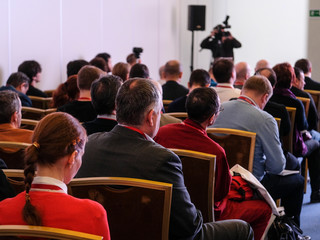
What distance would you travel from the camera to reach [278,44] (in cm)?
1208

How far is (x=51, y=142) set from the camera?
1690mm

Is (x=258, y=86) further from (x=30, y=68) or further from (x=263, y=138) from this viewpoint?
(x=30, y=68)

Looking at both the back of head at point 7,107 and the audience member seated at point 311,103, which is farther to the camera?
the audience member seated at point 311,103

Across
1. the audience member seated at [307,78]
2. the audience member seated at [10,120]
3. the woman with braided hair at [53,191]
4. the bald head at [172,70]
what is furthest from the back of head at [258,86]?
the audience member seated at [307,78]

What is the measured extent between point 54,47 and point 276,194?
→ 4.81m

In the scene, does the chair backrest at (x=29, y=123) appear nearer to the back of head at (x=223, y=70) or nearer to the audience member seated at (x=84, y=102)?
the audience member seated at (x=84, y=102)

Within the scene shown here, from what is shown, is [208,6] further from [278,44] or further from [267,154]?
[267,154]

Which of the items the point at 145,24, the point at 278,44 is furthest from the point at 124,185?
the point at 278,44

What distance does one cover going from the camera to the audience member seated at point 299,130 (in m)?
4.69

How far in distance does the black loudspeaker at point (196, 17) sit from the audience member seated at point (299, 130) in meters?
6.32

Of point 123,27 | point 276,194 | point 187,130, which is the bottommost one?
point 276,194

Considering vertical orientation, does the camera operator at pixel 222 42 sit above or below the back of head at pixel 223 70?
above

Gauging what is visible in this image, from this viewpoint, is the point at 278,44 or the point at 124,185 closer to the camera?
the point at 124,185

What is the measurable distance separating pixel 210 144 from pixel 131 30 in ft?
23.8
